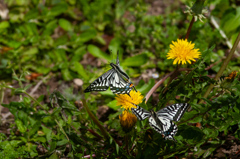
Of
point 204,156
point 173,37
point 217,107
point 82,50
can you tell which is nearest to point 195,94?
point 217,107

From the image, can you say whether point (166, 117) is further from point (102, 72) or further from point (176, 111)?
point (102, 72)

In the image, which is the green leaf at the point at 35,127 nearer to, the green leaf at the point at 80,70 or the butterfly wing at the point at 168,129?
the green leaf at the point at 80,70

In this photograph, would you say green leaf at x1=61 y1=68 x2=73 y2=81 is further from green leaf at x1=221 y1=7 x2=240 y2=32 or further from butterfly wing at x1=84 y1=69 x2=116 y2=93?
green leaf at x1=221 y1=7 x2=240 y2=32

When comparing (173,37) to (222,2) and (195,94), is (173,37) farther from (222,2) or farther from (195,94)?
(195,94)

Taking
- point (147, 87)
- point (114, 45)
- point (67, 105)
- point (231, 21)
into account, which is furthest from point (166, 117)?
point (231, 21)

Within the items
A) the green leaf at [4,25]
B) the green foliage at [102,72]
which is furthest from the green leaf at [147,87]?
the green leaf at [4,25]
